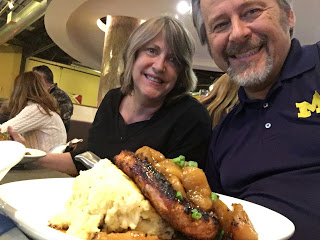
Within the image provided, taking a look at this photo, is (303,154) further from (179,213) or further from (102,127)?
(102,127)

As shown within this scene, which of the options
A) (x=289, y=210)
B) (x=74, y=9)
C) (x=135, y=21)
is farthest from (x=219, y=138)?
(x=74, y=9)

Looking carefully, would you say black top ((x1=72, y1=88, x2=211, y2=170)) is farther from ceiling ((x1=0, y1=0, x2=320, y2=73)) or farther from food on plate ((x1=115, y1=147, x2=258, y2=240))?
ceiling ((x1=0, y1=0, x2=320, y2=73))

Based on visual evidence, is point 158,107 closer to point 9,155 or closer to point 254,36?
point 254,36

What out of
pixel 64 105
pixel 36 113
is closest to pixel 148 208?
pixel 36 113

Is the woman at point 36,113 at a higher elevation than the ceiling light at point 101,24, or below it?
below

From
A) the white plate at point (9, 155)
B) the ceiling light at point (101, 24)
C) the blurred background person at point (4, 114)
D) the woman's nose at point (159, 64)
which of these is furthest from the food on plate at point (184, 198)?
the ceiling light at point (101, 24)

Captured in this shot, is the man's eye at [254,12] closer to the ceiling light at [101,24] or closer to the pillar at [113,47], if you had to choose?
the pillar at [113,47]
